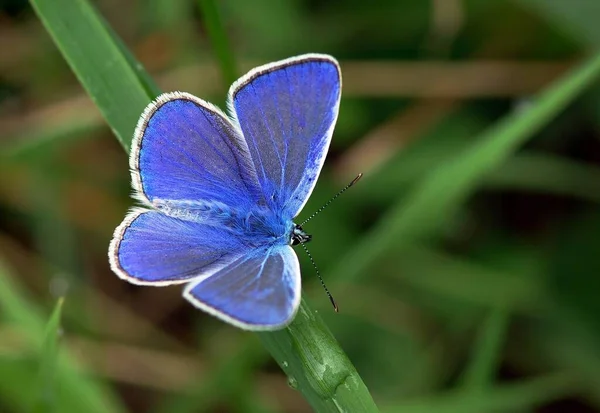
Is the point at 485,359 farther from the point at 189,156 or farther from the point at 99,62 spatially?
the point at 99,62

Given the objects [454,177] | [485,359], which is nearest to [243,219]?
[454,177]

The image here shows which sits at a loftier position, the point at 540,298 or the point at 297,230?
the point at 297,230

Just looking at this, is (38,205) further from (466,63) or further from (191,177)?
(466,63)

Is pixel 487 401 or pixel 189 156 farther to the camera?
pixel 487 401

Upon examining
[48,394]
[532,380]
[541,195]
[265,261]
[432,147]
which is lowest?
[532,380]

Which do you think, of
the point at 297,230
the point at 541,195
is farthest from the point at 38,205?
the point at 541,195

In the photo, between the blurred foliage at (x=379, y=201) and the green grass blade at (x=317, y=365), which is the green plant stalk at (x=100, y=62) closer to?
the green grass blade at (x=317, y=365)

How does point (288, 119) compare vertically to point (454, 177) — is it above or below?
above
